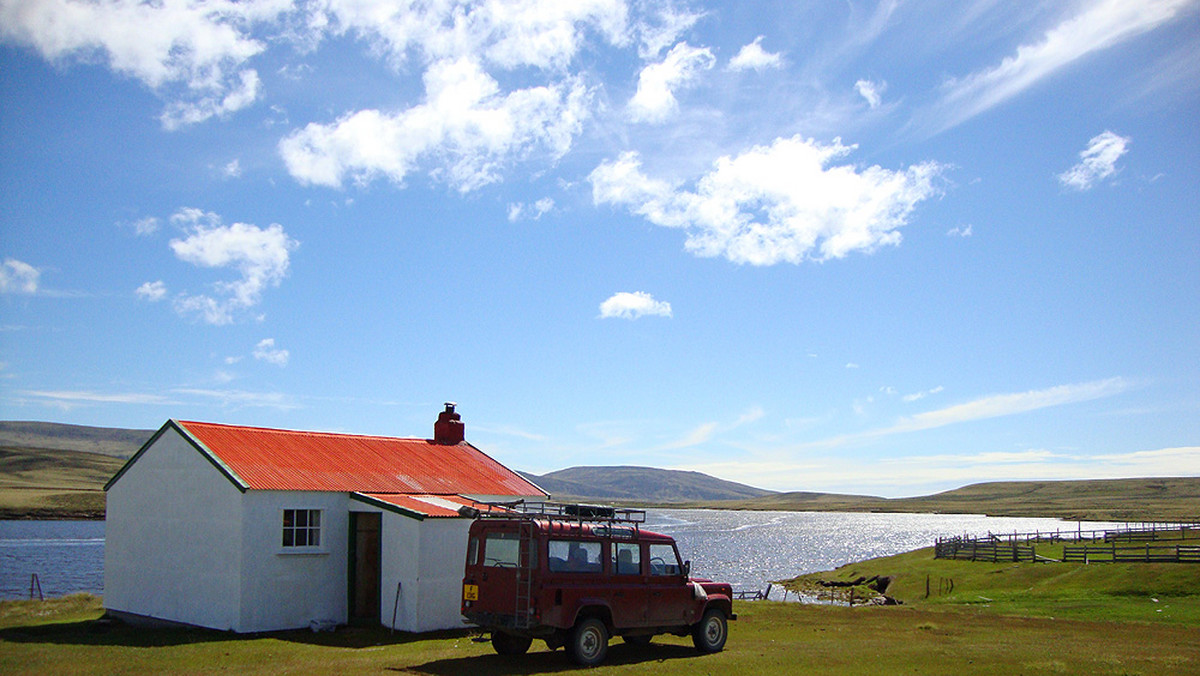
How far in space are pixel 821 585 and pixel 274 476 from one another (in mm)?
41390

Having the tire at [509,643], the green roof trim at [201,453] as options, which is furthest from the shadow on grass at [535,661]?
the green roof trim at [201,453]

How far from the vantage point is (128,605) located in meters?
24.8

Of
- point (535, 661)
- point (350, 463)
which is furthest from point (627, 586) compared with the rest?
point (350, 463)

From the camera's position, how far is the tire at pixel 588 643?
54.0ft

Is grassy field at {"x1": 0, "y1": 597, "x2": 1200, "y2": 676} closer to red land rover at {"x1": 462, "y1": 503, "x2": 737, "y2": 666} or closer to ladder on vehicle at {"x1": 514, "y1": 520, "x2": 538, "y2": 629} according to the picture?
red land rover at {"x1": 462, "y1": 503, "x2": 737, "y2": 666}

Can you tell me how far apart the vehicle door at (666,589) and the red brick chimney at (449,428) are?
16702 millimetres

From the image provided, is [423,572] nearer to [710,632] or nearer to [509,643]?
→ [509,643]

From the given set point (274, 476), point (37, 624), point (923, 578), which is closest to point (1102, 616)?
point (923, 578)

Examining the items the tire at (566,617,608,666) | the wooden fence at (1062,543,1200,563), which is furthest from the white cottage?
the wooden fence at (1062,543,1200,563)

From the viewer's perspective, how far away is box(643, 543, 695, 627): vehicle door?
712 inches

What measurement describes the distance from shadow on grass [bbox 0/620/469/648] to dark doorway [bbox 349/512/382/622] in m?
0.76

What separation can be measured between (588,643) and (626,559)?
6.27 feet

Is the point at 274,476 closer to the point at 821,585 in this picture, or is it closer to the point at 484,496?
the point at 484,496

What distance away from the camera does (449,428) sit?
111 ft
